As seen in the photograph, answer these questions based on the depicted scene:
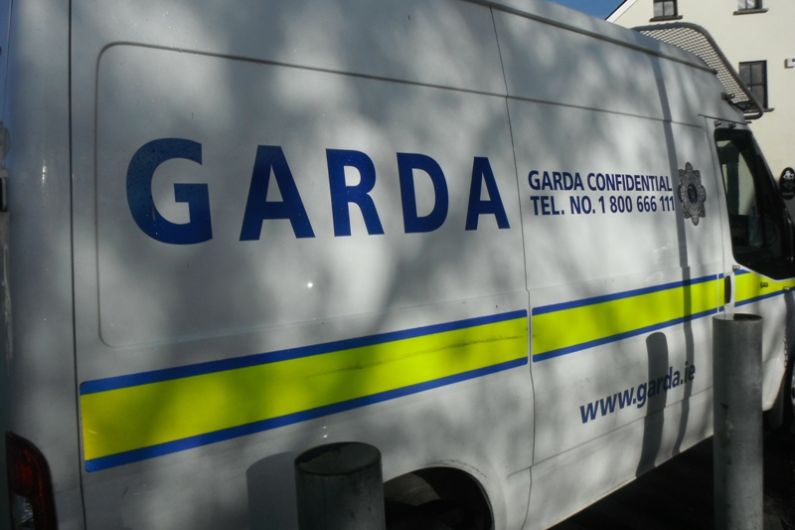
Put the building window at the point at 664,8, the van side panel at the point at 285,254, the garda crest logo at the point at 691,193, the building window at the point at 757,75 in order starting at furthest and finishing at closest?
the building window at the point at 664,8 → the building window at the point at 757,75 → the garda crest logo at the point at 691,193 → the van side panel at the point at 285,254

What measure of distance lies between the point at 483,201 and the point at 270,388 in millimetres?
1067

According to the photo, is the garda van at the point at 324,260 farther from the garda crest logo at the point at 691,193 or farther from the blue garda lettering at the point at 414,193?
the garda crest logo at the point at 691,193

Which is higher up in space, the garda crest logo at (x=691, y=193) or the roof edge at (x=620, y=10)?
the roof edge at (x=620, y=10)

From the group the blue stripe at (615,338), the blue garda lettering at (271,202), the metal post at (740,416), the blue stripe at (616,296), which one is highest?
the blue garda lettering at (271,202)

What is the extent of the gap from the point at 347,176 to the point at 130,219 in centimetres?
67

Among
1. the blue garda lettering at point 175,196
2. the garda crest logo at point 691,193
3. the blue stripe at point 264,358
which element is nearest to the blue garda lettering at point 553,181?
the blue stripe at point 264,358

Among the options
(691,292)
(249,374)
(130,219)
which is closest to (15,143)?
(130,219)

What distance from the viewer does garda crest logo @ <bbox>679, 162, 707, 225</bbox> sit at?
3.61 metres

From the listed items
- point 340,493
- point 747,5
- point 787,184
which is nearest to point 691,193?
point 787,184

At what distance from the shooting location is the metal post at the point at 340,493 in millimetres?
1623

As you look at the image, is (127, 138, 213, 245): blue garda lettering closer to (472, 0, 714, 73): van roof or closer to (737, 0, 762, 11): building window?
(472, 0, 714, 73): van roof

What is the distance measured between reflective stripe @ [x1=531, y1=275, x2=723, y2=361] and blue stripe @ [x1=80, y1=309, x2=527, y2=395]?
31 centimetres

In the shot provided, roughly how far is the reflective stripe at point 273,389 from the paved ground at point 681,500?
1846 millimetres

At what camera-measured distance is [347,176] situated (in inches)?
82.4
